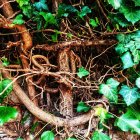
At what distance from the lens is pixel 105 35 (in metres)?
1.41

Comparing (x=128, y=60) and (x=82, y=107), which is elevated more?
(x=128, y=60)

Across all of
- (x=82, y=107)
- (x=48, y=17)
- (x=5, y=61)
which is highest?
(x=48, y=17)

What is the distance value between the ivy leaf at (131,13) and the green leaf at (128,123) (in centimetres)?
47

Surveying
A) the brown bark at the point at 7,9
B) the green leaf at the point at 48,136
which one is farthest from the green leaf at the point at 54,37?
the green leaf at the point at 48,136

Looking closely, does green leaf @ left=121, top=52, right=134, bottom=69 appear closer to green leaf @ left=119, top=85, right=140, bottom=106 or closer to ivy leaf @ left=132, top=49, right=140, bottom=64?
ivy leaf @ left=132, top=49, right=140, bottom=64

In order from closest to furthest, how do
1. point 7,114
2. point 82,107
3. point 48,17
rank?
point 7,114
point 48,17
point 82,107

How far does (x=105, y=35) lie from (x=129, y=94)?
0.34m

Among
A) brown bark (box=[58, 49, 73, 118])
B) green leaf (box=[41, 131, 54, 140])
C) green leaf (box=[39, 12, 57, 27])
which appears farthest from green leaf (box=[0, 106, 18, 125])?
green leaf (box=[39, 12, 57, 27])

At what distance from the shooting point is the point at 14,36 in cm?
144

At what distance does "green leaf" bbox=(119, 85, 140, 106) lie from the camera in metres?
1.32

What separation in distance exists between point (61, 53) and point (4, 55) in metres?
0.32

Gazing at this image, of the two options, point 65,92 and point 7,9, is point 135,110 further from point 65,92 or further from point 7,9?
point 7,9

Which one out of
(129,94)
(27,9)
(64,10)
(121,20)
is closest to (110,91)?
(129,94)

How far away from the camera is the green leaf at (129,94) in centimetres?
132
